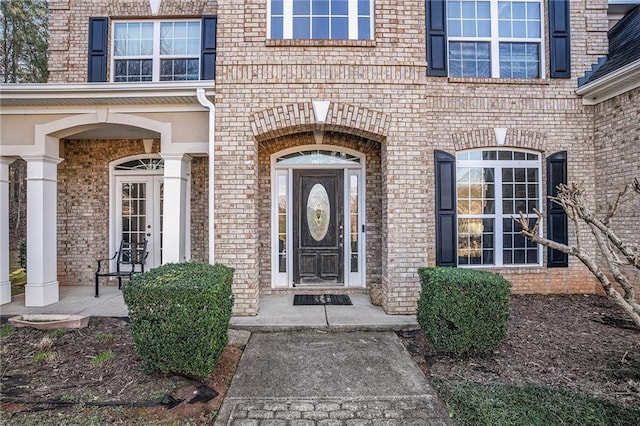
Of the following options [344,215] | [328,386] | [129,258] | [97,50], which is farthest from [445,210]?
[97,50]

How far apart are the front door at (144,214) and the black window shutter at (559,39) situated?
7.69m

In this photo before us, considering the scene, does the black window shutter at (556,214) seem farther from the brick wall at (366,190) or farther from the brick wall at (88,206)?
the brick wall at (88,206)

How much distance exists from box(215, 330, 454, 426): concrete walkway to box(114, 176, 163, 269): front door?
3892 mm

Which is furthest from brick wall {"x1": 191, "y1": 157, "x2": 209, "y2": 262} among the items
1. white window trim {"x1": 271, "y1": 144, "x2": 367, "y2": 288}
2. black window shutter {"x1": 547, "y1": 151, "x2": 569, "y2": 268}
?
black window shutter {"x1": 547, "y1": 151, "x2": 569, "y2": 268}

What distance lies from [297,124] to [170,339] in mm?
3219

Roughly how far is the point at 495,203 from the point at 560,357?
3090mm

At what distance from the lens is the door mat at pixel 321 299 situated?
542 cm

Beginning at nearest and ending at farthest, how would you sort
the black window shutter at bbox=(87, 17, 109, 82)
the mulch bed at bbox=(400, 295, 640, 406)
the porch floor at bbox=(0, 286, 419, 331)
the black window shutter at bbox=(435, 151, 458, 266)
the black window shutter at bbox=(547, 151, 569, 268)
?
the mulch bed at bbox=(400, 295, 640, 406), the porch floor at bbox=(0, 286, 419, 331), the black window shutter at bbox=(435, 151, 458, 266), the black window shutter at bbox=(547, 151, 569, 268), the black window shutter at bbox=(87, 17, 109, 82)

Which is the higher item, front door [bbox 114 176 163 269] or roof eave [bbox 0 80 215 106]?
roof eave [bbox 0 80 215 106]

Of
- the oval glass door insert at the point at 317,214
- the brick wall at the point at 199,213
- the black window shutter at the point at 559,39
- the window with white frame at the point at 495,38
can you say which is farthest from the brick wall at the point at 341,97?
the black window shutter at the point at 559,39

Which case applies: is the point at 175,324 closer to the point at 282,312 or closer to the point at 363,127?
the point at 282,312

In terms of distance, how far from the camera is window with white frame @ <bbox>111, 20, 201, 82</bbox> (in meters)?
6.45

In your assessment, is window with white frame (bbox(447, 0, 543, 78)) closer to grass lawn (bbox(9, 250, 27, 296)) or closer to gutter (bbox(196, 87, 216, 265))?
gutter (bbox(196, 87, 216, 265))

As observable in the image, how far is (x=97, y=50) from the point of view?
6254 millimetres
